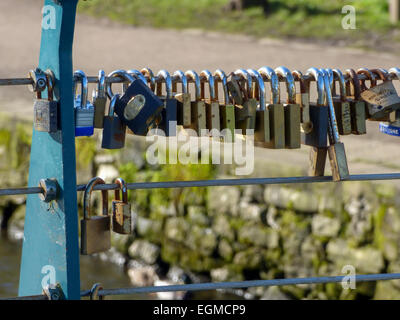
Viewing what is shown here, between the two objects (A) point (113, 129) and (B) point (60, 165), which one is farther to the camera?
(A) point (113, 129)

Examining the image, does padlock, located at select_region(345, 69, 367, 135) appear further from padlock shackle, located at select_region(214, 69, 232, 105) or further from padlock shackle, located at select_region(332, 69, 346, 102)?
padlock shackle, located at select_region(214, 69, 232, 105)

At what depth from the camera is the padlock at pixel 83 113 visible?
1.76m

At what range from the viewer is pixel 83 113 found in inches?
69.6

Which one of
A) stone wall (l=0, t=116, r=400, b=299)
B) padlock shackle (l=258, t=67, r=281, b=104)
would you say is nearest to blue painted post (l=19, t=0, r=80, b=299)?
padlock shackle (l=258, t=67, r=281, b=104)

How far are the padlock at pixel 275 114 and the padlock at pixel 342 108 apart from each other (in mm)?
162

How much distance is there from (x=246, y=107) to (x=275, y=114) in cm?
7

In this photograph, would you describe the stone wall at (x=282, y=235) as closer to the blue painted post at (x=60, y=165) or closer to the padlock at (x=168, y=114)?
the padlock at (x=168, y=114)

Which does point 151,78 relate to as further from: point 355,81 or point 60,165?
point 355,81

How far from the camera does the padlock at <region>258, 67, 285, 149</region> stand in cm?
188

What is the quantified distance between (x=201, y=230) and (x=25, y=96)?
2.24m

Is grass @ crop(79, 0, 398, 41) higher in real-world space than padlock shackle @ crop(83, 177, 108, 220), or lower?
higher

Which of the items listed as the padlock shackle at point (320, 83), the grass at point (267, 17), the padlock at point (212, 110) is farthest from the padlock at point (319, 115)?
the grass at point (267, 17)

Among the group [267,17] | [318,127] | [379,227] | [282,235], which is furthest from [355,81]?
[267,17]

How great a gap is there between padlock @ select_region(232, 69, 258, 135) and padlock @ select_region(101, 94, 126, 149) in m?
0.27
